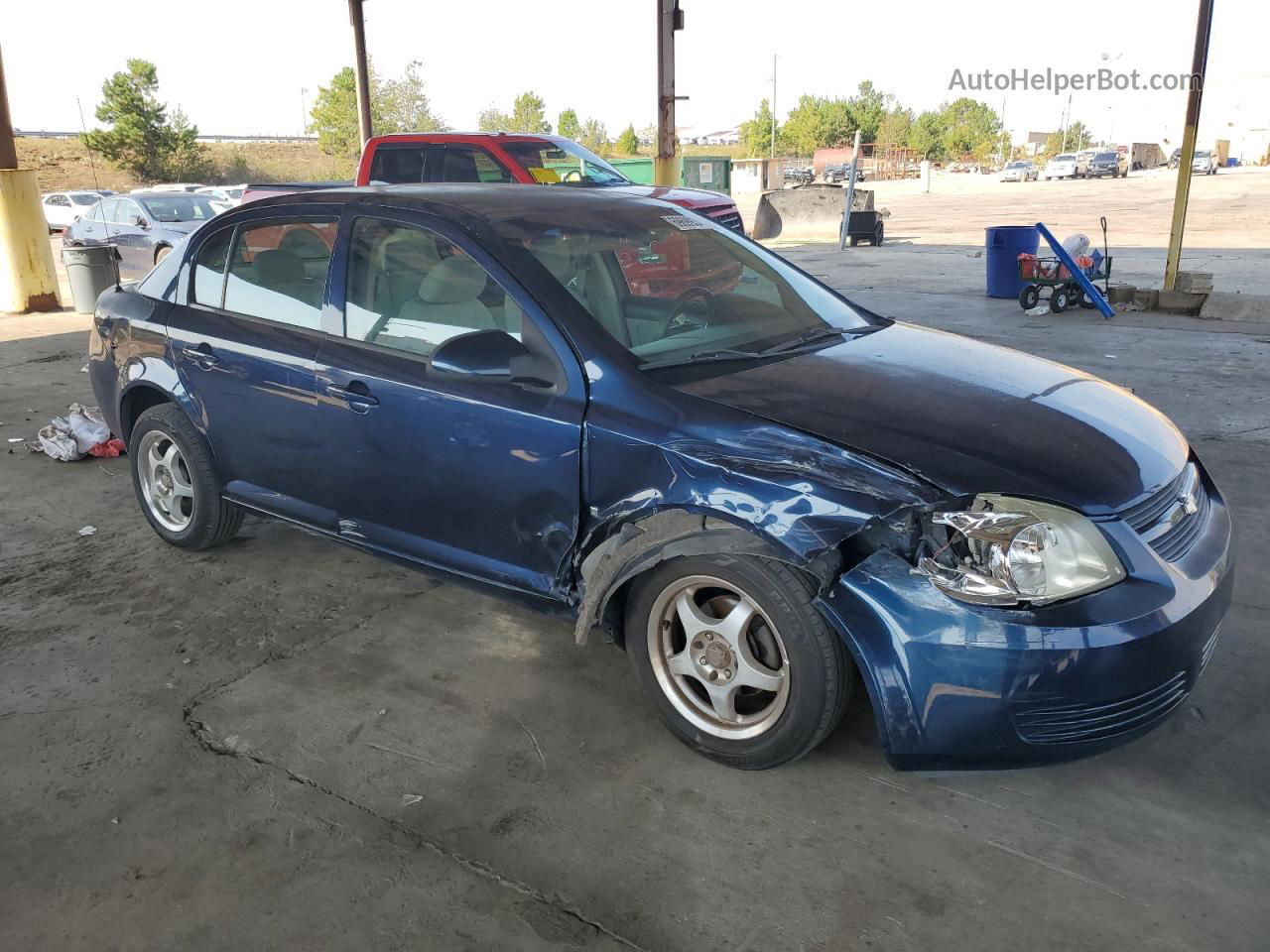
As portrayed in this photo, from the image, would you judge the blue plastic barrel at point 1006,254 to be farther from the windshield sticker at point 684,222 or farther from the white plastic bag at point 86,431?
the white plastic bag at point 86,431

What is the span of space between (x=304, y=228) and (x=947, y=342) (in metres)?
2.51

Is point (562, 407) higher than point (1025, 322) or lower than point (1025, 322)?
higher

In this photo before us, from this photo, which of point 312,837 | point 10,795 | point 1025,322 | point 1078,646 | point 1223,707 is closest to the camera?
point 1078,646

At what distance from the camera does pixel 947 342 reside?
3.80m

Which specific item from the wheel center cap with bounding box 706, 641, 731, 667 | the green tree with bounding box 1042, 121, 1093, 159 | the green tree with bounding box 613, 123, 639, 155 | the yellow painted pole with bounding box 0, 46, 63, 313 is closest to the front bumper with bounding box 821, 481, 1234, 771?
the wheel center cap with bounding box 706, 641, 731, 667

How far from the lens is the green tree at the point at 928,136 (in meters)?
95.9

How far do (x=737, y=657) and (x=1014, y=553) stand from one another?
787 mm

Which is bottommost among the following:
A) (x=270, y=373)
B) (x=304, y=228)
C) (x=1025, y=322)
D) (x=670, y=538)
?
(x=1025, y=322)

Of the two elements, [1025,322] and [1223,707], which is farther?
[1025,322]

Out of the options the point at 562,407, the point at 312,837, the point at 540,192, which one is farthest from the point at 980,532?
the point at 540,192

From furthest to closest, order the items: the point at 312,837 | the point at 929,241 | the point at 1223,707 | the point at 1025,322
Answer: the point at 929,241, the point at 1025,322, the point at 1223,707, the point at 312,837

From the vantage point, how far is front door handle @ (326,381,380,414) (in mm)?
3484

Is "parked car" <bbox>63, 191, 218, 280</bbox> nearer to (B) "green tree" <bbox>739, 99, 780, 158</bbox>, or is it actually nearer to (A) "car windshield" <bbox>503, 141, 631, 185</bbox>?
(A) "car windshield" <bbox>503, 141, 631, 185</bbox>

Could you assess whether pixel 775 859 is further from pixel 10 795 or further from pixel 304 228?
pixel 304 228
